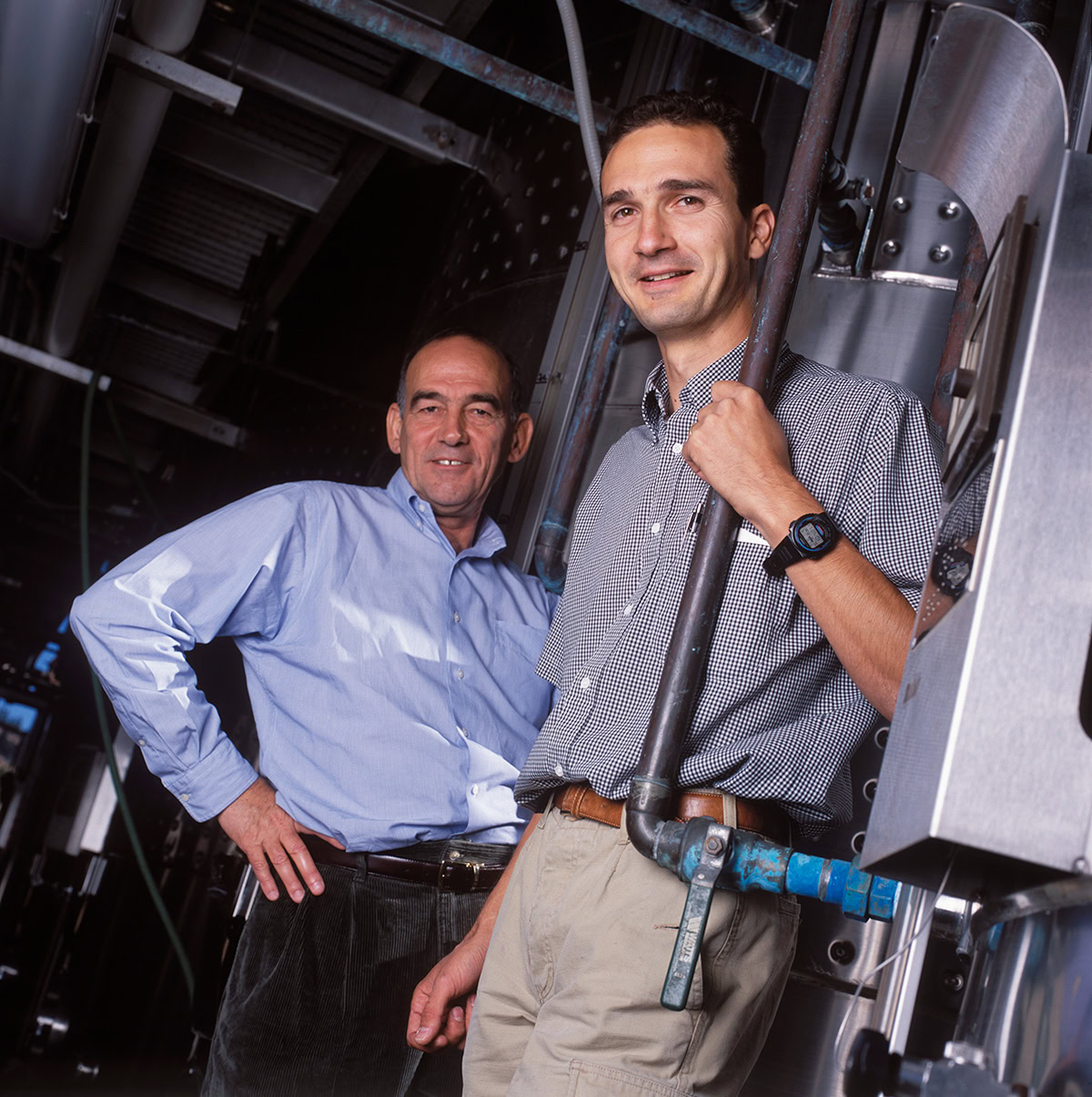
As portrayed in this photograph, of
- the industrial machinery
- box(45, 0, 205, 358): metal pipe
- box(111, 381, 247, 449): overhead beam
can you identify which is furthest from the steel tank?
box(111, 381, 247, 449): overhead beam

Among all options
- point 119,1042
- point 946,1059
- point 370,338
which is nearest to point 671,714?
point 946,1059

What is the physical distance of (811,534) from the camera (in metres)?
1.02

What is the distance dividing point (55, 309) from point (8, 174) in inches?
49.6

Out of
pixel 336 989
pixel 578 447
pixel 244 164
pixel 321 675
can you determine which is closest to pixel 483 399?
pixel 578 447

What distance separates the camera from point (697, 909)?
957 mm

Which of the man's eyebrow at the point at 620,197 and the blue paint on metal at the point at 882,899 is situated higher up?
the man's eyebrow at the point at 620,197

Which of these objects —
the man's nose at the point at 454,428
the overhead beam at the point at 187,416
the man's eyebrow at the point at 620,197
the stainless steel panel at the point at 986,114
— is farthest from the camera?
the overhead beam at the point at 187,416

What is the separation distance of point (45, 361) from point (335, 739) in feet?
8.05

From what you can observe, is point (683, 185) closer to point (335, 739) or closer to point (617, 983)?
point (617, 983)

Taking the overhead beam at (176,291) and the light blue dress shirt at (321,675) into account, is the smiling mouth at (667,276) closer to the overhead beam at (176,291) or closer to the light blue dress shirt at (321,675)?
the light blue dress shirt at (321,675)

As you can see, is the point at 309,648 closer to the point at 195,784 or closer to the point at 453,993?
the point at 195,784

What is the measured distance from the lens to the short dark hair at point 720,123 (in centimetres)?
145

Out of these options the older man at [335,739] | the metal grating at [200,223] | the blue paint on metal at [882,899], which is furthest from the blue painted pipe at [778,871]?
the metal grating at [200,223]

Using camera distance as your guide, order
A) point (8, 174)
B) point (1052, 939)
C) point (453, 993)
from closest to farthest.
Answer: point (1052, 939) < point (453, 993) < point (8, 174)
